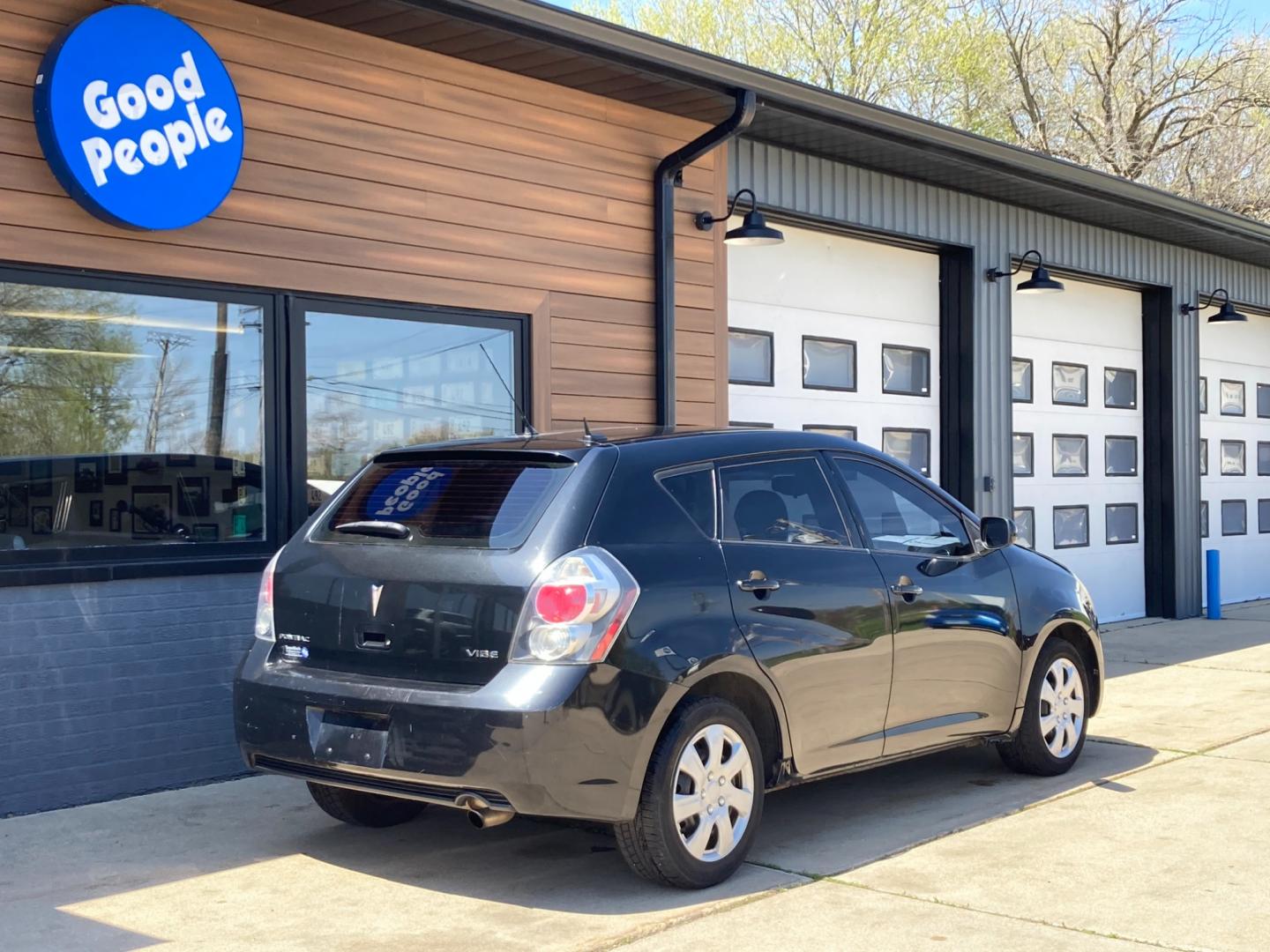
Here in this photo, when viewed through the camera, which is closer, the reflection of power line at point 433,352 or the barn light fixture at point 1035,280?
the reflection of power line at point 433,352

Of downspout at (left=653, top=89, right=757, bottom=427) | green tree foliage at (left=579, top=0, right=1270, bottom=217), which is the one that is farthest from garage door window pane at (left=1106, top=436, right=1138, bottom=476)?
green tree foliage at (left=579, top=0, right=1270, bottom=217)

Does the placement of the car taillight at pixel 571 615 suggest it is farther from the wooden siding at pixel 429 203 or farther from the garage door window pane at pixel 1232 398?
the garage door window pane at pixel 1232 398

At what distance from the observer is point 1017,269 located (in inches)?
483

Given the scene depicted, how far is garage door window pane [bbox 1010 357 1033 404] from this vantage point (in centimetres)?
1271

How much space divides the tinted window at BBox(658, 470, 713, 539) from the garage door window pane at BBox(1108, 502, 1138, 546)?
946cm

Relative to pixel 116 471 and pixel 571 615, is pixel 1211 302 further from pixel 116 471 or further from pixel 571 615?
pixel 571 615

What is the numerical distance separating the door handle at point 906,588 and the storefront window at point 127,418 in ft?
10.3

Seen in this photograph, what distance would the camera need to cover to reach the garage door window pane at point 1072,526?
13.2 meters

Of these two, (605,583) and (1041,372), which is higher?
(1041,372)

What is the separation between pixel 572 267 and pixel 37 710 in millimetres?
3889

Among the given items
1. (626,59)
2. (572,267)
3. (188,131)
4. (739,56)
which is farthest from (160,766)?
(739,56)

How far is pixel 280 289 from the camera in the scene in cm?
722

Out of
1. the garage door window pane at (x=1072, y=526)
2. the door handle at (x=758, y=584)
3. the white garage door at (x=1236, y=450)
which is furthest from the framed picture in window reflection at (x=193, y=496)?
the white garage door at (x=1236, y=450)

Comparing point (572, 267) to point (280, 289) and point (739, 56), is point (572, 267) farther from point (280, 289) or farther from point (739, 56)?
point (739, 56)
